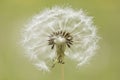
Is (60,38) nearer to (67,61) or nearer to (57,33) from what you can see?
(57,33)

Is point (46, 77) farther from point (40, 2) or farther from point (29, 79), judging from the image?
point (40, 2)

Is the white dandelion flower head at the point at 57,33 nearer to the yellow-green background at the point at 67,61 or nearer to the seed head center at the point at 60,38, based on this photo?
the seed head center at the point at 60,38

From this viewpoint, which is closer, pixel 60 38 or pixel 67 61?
pixel 60 38

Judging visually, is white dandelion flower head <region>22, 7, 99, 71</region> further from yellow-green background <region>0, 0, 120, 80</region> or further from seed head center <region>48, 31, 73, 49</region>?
yellow-green background <region>0, 0, 120, 80</region>

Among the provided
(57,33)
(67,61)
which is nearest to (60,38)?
(57,33)

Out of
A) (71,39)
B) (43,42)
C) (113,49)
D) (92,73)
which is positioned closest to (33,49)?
(43,42)

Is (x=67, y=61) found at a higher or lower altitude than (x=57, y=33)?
higher

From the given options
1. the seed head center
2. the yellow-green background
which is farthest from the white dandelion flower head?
the yellow-green background
